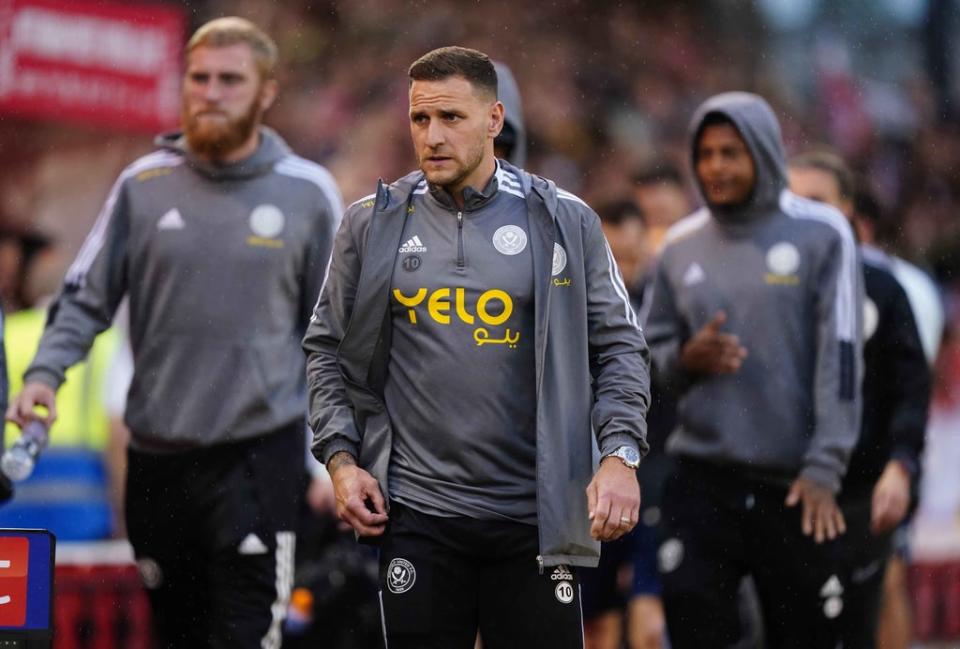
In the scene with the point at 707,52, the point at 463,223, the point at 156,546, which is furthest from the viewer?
the point at 707,52

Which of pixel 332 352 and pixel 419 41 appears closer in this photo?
pixel 332 352

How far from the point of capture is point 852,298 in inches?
276

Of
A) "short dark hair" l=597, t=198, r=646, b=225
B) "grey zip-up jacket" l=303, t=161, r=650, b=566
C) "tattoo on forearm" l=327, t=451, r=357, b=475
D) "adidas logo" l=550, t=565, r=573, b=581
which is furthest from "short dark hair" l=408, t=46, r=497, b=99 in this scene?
"short dark hair" l=597, t=198, r=646, b=225

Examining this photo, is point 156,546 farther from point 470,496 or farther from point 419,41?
point 419,41

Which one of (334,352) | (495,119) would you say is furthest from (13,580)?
(495,119)

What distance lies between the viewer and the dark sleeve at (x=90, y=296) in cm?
677

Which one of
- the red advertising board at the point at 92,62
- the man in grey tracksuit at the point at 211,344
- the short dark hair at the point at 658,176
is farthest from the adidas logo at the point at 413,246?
the short dark hair at the point at 658,176

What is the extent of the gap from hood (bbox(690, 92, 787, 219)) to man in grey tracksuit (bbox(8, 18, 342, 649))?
1651 millimetres

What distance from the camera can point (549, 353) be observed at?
514 cm

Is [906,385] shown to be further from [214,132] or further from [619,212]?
[214,132]

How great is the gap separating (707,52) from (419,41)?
2.92 m

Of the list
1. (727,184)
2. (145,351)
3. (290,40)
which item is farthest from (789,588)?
(290,40)

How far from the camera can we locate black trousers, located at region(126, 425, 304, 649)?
6641mm

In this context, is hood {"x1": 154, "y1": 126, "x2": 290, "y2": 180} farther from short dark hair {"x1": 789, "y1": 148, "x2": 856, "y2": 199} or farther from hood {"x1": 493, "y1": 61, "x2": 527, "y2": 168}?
short dark hair {"x1": 789, "y1": 148, "x2": 856, "y2": 199}
